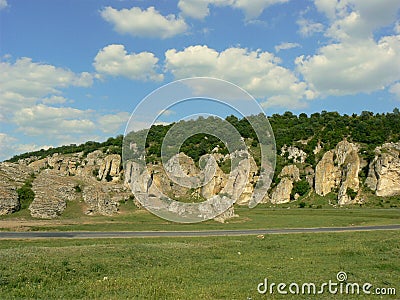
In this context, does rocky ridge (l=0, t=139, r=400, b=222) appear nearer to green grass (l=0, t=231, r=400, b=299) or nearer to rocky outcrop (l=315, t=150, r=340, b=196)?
rocky outcrop (l=315, t=150, r=340, b=196)

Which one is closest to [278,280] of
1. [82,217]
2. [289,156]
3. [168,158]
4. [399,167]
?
[82,217]

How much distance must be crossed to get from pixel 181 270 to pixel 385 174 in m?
103

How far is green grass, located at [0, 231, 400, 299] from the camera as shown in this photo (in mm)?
13305

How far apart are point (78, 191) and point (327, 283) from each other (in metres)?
57.4

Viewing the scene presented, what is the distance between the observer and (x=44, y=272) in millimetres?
15844

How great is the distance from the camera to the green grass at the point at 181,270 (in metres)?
13.3

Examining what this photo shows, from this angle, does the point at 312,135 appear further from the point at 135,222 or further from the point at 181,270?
the point at 181,270

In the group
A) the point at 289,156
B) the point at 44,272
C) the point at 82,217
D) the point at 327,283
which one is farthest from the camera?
the point at 289,156

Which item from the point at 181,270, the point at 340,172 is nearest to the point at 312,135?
the point at 340,172

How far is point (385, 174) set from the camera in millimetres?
106625

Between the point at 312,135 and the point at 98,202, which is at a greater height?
the point at 312,135

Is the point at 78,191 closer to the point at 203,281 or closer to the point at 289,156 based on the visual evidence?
the point at 203,281

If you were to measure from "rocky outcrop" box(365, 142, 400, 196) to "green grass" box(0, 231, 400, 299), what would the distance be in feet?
292

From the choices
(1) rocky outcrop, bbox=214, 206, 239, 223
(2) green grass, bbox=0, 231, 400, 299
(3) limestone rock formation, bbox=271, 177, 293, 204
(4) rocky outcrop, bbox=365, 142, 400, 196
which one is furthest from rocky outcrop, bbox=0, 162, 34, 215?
(4) rocky outcrop, bbox=365, 142, 400, 196
